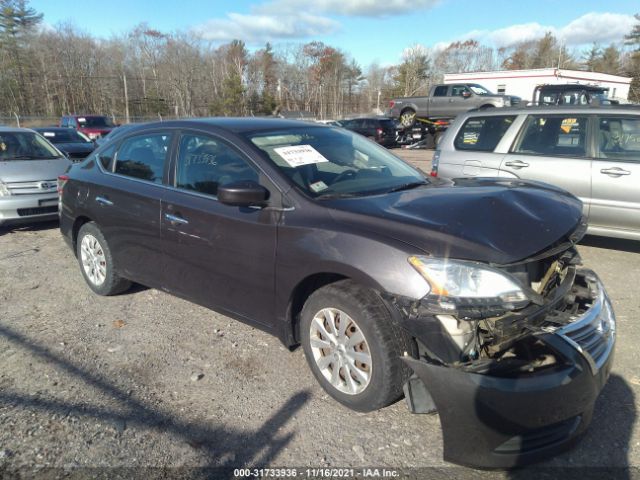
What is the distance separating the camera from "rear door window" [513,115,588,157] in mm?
5680

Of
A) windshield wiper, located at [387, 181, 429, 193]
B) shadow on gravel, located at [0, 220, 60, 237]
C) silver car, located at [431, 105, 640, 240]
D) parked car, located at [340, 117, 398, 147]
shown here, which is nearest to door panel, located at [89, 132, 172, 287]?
windshield wiper, located at [387, 181, 429, 193]

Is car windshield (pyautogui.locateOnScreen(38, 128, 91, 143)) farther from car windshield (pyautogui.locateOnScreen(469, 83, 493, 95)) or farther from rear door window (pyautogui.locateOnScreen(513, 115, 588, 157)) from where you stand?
car windshield (pyautogui.locateOnScreen(469, 83, 493, 95))

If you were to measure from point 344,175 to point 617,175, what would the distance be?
3687 millimetres

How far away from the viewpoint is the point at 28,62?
4450 cm

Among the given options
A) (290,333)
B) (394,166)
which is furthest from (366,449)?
(394,166)

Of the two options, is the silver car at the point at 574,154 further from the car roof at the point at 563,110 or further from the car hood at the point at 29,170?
the car hood at the point at 29,170

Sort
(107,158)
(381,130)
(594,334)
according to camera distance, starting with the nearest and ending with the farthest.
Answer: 1. (594,334)
2. (107,158)
3. (381,130)

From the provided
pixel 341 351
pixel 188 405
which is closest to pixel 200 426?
pixel 188 405

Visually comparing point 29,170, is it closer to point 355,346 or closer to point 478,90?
point 355,346

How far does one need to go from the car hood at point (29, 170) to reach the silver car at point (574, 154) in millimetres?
6245

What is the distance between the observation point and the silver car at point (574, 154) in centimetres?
535

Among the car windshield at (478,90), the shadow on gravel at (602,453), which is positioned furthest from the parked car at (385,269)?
the car windshield at (478,90)

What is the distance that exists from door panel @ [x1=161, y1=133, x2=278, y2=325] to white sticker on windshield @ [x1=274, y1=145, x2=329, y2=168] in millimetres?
268

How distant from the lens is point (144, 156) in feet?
13.7
